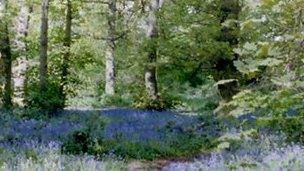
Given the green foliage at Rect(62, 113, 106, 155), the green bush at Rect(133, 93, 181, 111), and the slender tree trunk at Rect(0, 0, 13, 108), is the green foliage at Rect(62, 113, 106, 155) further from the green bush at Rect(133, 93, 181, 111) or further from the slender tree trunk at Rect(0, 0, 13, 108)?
the green bush at Rect(133, 93, 181, 111)

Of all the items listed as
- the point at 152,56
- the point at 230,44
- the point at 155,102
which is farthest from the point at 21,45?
the point at 230,44

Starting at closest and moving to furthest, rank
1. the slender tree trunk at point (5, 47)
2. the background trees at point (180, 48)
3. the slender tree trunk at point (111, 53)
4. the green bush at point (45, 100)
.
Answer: the background trees at point (180, 48)
the green bush at point (45, 100)
the slender tree trunk at point (5, 47)
the slender tree trunk at point (111, 53)

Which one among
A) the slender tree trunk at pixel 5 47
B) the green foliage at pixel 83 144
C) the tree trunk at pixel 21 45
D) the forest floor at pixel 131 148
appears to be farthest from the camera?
the tree trunk at pixel 21 45

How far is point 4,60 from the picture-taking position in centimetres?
2023

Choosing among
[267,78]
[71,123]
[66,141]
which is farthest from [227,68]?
[267,78]

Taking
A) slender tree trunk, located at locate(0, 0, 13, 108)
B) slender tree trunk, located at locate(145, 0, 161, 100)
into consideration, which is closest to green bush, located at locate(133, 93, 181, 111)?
slender tree trunk, located at locate(145, 0, 161, 100)

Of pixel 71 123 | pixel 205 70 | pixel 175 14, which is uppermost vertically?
pixel 175 14

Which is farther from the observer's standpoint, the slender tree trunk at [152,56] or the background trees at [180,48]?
the slender tree trunk at [152,56]

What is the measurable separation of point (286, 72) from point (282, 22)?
0.46 metres

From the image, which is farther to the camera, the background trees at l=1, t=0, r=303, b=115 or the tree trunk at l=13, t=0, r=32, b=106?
the tree trunk at l=13, t=0, r=32, b=106

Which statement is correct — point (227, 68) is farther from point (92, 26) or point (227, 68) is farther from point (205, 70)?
point (92, 26)

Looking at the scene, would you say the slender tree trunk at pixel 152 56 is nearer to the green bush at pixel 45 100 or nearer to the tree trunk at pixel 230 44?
the tree trunk at pixel 230 44

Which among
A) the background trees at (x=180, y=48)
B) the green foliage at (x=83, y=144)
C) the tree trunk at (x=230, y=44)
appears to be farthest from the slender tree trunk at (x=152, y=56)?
the green foliage at (x=83, y=144)

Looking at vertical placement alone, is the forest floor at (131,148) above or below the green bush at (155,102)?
above
